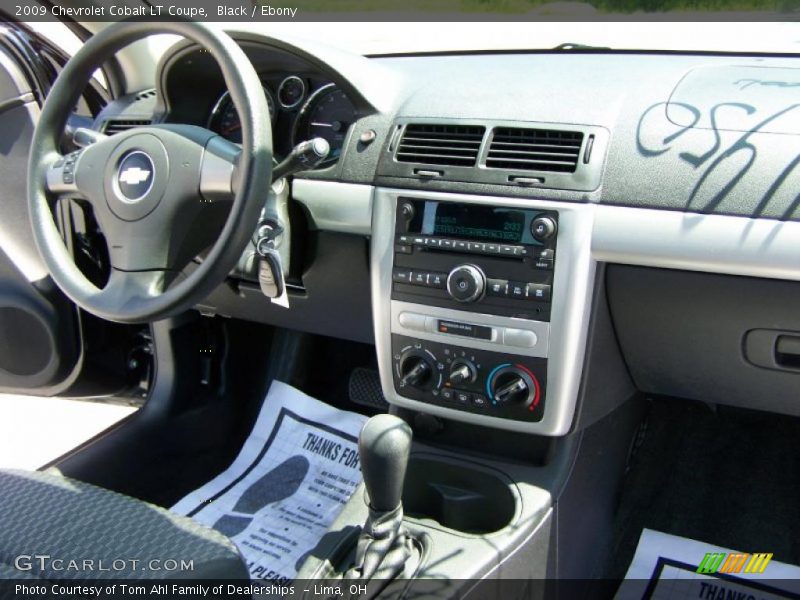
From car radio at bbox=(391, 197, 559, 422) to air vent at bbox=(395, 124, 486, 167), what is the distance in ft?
0.23

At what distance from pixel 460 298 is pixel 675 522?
84 centimetres

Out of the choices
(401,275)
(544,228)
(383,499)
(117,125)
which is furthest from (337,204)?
(117,125)

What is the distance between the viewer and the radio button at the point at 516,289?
4.17 feet

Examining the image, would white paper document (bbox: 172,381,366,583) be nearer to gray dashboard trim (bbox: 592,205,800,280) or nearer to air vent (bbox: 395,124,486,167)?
air vent (bbox: 395,124,486,167)

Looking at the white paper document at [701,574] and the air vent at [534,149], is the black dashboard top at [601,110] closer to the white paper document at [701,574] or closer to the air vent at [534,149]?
the air vent at [534,149]

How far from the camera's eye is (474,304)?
4.30ft

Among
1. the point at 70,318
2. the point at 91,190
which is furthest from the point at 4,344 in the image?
the point at 91,190

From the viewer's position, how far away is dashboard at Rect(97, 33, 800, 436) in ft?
3.90

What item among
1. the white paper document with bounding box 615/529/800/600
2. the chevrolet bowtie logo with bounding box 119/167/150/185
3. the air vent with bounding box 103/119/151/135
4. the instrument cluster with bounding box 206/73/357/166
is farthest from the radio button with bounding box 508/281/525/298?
the air vent with bounding box 103/119/151/135

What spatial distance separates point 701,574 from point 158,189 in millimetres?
1223

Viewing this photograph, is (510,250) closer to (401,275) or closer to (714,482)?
(401,275)

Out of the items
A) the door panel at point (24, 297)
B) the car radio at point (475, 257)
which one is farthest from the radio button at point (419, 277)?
the door panel at point (24, 297)

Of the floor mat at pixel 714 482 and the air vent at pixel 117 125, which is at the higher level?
the air vent at pixel 117 125

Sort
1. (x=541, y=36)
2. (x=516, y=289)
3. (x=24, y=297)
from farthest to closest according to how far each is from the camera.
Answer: (x=24, y=297)
(x=541, y=36)
(x=516, y=289)
